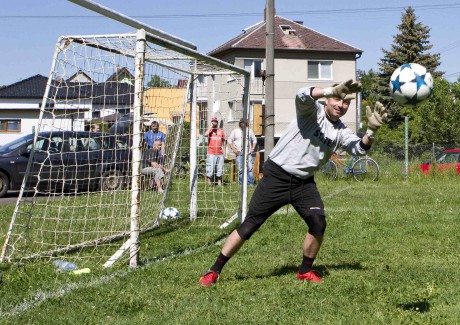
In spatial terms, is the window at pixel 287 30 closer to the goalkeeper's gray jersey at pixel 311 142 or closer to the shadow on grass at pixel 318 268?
the shadow on grass at pixel 318 268

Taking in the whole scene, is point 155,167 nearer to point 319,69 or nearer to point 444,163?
point 444,163

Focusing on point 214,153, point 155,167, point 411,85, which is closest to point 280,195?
point 411,85

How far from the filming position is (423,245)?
864 cm

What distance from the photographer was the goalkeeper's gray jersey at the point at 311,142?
21.0 ft

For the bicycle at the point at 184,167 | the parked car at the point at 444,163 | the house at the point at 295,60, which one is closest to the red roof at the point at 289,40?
the house at the point at 295,60

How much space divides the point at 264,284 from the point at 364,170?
658 inches

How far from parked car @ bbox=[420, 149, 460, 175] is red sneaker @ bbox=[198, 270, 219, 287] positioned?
17565mm

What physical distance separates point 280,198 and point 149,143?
165 inches

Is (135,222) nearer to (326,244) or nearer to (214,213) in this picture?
(326,244)

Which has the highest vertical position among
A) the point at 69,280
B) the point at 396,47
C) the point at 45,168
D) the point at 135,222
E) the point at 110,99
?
the point at 396,47

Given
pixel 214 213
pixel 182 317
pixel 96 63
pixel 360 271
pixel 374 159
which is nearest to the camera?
pixel 182 317

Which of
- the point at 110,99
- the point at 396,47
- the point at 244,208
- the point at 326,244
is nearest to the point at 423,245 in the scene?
the point at 326,244

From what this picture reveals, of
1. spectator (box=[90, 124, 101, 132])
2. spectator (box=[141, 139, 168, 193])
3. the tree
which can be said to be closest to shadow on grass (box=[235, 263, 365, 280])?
spectator (box=[90, 124, 101, 132])

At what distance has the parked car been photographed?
22.7 metres
